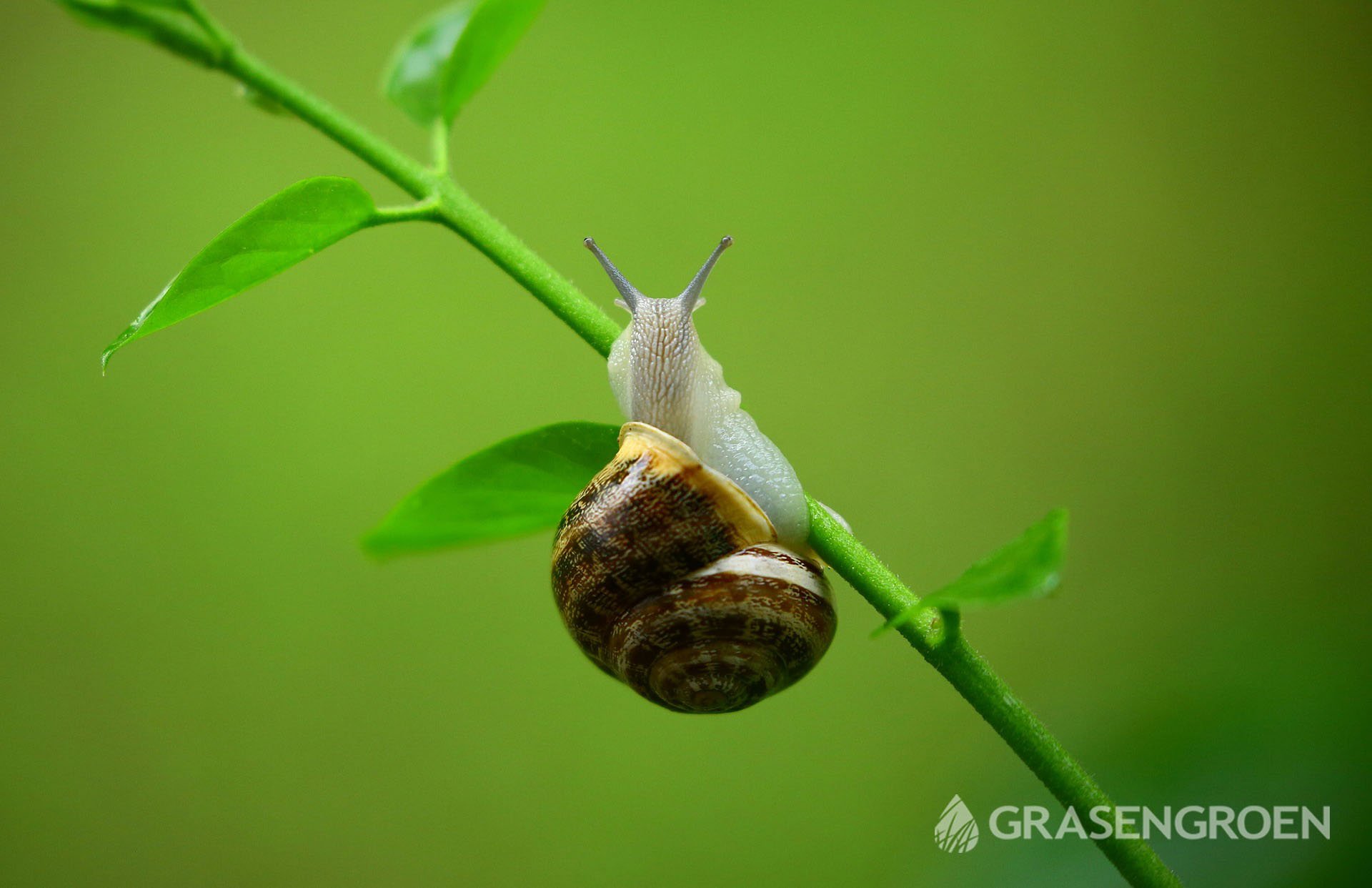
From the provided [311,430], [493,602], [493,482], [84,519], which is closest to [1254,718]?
[493,482]

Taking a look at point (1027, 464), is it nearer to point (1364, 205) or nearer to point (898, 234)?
point (898, 234)

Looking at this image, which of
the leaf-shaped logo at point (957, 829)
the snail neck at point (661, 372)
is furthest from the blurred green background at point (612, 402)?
the snail neck at point (661, 372)

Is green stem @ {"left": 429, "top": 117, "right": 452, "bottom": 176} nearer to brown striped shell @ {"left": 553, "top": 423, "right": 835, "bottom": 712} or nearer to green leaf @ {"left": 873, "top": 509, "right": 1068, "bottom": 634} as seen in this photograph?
brown striped shell @ {"left": 553, "top": 423, "right": 835, "bottom": 712}

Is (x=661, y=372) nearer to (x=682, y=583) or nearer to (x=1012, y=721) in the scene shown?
(x=682, y=583)

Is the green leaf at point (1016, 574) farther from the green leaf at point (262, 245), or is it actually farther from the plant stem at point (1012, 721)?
the green leaf at point (262, 245)

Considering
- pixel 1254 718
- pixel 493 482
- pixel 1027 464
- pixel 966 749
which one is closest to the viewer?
pixel 493 482

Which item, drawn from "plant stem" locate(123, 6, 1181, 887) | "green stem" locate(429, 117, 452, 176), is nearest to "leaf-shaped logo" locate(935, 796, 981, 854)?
"plant stem" locate(123, 6, 1181, 887)
